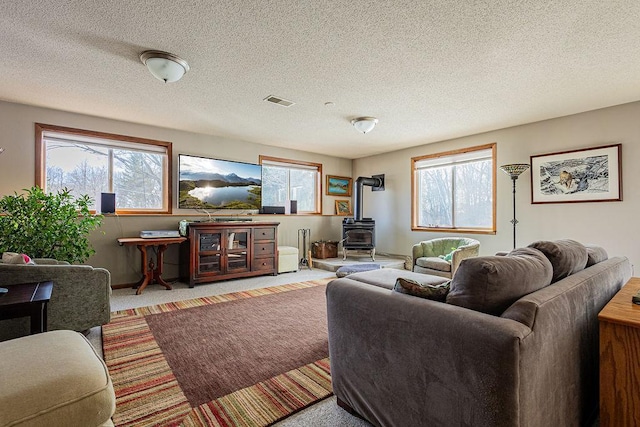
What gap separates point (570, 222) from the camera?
A: 4031 millimetres

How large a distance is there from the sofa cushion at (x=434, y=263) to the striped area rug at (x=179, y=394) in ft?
8.88

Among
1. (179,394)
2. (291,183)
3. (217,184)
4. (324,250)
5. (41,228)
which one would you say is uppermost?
(291,183)

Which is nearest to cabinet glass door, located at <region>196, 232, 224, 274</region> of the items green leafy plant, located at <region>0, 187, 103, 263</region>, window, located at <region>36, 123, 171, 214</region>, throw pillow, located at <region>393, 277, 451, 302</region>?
window, located at <region>36, 123, 171, 214</region>

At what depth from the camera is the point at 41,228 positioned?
302cm

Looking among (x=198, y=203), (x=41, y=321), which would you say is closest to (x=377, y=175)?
(x=198, y=203)

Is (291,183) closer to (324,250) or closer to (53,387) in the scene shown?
(324,250)

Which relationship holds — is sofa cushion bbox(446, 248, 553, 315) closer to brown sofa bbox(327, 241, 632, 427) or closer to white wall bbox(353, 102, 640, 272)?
brown sofa bbox(327, 241, 632, 427)

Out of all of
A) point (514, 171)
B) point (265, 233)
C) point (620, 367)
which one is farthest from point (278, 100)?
point (620, 367)

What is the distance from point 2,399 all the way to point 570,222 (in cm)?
526

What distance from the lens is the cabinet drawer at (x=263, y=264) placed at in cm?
501

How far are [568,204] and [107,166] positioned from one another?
6.27 metres

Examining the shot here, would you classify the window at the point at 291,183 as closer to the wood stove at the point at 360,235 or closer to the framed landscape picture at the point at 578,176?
the wood stove at the point at 360,235

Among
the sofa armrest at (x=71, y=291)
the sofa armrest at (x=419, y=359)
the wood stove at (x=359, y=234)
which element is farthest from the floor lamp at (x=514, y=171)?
the sofa armrest at (x=71, y=291)

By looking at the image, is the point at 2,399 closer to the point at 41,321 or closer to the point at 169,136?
the point at 41,321
